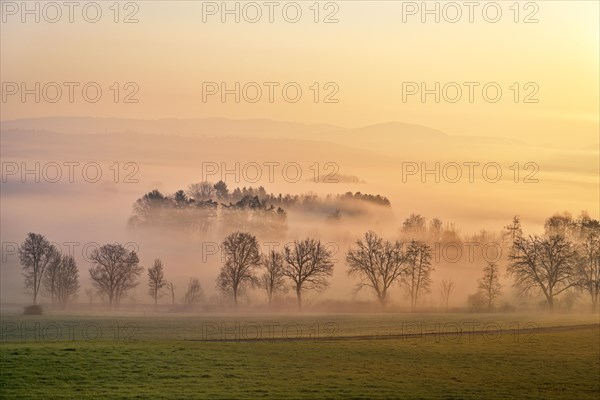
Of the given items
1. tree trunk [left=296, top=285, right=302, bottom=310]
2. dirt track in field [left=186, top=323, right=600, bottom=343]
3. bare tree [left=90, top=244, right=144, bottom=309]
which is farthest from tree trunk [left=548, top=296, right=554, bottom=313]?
bare tree [left=90, top=244, right=144, bottom=309]

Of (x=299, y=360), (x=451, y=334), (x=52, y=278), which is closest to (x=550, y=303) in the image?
(x=451, y=334)

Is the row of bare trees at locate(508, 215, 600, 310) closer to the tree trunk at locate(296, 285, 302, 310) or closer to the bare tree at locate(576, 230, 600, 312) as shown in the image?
the bare tree at locate(576, 230, 600, 312)

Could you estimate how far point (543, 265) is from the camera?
382 ft

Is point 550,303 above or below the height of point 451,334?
above

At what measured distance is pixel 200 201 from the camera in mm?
127062

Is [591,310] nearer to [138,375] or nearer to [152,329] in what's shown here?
[152,329]

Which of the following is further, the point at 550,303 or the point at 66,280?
the point at 66,280

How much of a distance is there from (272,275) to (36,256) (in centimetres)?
3156

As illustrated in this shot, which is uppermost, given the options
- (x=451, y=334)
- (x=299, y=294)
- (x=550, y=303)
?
(x=299, y=294)

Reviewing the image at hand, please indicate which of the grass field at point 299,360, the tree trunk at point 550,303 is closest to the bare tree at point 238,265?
the grass field at point 299,360

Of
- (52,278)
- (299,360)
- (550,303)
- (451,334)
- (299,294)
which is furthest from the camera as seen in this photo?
(52,278)

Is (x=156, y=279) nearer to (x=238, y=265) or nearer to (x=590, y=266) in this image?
(x=238, y=265)

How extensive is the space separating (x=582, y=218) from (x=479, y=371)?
61246 millimetres

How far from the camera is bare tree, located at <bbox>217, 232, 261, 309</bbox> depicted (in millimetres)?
117625
